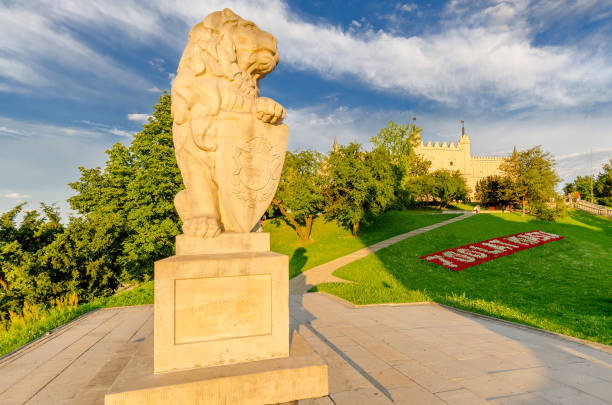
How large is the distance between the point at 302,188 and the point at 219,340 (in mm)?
19404

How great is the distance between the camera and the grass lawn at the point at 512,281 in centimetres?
819

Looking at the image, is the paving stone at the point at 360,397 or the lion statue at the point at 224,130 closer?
the paving stone at the point at 360,397

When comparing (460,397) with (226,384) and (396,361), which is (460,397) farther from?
(226,384)

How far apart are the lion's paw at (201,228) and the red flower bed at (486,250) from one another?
47.8ft

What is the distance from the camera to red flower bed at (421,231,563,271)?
15746mm

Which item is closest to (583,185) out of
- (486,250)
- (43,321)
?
(486,250)

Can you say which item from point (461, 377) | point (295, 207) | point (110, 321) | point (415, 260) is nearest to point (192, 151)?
point (461, 377)

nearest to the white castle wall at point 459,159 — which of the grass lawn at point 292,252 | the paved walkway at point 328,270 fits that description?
the grass lawn at point 292,252

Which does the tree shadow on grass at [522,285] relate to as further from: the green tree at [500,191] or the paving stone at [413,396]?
the green tree at [500,191]

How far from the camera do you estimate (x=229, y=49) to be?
3154 mm

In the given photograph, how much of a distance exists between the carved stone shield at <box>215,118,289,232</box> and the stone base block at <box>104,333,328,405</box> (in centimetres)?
132

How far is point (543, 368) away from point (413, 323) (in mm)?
2275

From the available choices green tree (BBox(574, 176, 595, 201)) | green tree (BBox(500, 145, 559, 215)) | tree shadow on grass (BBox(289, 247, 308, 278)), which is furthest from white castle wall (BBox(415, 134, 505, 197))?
tree shadow on grass (BBox(289, 247, 308, 278))

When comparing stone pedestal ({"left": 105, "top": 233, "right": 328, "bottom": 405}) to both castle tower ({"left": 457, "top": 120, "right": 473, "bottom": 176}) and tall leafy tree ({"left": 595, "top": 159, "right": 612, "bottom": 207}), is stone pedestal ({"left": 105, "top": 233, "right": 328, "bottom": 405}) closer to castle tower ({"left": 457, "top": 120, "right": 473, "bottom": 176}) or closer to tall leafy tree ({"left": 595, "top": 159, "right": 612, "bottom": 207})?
tall leafy tree ({"left": 595, "top": 159, "right": 612, "bottom": 207})
